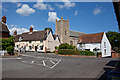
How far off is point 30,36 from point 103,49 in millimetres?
26611

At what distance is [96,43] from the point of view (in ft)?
115

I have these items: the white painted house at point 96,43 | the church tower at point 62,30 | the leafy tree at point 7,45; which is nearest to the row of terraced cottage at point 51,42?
the white painted house at point 96,43

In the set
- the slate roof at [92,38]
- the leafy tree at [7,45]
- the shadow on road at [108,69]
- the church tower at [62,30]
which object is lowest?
the shadow on road at [108,69]

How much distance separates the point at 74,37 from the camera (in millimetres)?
54062

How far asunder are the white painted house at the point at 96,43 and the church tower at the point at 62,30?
378 inches

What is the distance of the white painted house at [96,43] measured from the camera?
1357 inches

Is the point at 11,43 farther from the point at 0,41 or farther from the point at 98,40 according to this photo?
the point at 98,40

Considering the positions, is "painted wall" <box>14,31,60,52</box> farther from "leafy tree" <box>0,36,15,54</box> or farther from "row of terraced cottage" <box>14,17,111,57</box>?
"leafy tree" <box>0,36,15,54</box>

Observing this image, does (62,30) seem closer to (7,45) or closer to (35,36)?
(35,36)

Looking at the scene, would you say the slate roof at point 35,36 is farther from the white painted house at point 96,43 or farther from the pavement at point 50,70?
the pavement at point 50,70

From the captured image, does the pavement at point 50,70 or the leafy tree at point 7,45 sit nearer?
the pavement at point 50,70

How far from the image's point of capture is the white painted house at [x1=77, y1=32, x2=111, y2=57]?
3447cm

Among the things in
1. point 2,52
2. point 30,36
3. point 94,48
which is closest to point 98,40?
point 94,48

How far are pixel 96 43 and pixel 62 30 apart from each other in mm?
17102
